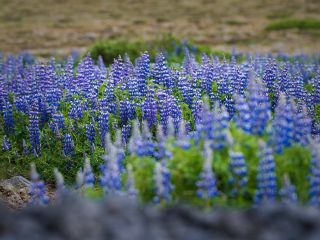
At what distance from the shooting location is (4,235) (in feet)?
12.3

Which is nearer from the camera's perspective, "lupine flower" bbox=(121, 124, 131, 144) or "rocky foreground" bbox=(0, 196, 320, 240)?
"rocky foreground" bbox=(0, 196, 320, 240)

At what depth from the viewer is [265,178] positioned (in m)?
4.63

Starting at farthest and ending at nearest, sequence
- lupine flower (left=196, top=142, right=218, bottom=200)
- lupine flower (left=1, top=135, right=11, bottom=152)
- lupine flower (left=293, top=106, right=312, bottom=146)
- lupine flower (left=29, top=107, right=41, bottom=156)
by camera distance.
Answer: lupine flower (left=1, top=135, right=11, bottom=152), lupine flower (left=29, top=107, right=41, bottom=156), lupine flower (left=293, top=106, right=312, bottom=146), lupine flower (left=196, top=142, right=218, bottom=200)

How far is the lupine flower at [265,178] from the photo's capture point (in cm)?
464

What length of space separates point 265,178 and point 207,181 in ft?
1.40

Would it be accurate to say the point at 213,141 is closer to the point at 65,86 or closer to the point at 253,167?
the point at 253,167

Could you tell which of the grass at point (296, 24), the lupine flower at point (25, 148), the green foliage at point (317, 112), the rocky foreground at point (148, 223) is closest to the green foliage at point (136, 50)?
the green foliage at point (317, 112)

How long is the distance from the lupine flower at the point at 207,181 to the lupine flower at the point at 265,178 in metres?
0.31

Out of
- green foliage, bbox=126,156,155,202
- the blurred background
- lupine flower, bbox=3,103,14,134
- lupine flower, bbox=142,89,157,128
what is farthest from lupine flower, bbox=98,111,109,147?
the blurred background

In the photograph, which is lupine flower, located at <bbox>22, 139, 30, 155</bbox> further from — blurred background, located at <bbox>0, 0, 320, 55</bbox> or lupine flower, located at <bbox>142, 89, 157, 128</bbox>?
blurred background, located at <bbox>0, 0, 320, 55</bbox>

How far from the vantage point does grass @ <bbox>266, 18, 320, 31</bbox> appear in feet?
70.5

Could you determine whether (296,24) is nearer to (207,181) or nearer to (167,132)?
Answer: (167,132)

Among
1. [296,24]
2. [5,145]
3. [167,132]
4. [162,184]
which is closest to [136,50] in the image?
[5,145]

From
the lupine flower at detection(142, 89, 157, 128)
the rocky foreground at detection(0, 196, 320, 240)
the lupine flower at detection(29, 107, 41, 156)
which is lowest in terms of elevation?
the lupine flower at detection(29, 107, 41, 156)
